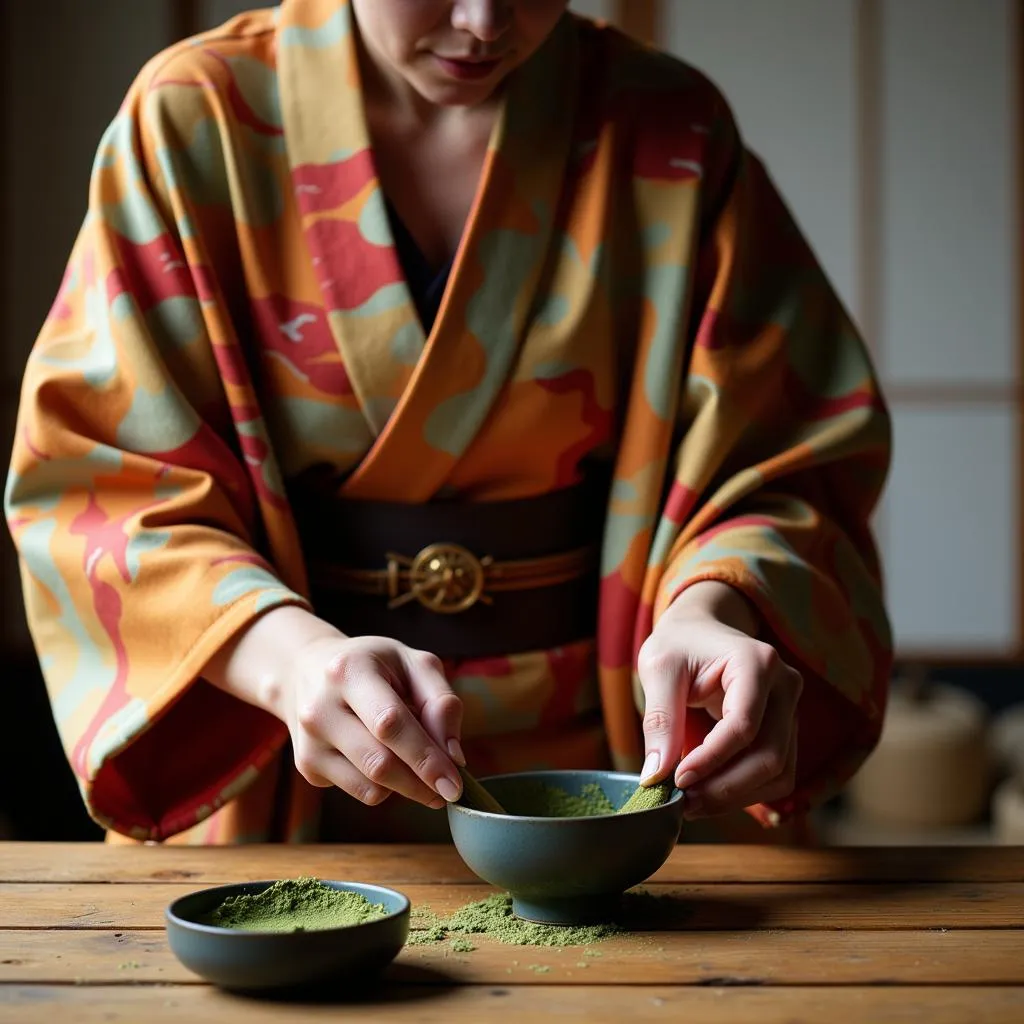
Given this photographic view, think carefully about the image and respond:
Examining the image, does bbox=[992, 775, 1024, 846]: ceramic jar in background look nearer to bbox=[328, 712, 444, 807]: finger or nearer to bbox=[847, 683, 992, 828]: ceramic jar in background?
bbox=[847, 683, 992, 828]: ceramic jar in background

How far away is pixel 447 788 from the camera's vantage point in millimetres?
949

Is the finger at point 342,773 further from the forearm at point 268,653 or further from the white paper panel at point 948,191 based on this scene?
the white paper panel at point 948,191

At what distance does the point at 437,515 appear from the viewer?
4.33 feet

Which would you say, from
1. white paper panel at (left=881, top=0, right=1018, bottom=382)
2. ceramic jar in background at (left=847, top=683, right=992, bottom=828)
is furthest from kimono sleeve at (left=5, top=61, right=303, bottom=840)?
white paper panel at (left=881, top=0, right=1018, bottom=382)

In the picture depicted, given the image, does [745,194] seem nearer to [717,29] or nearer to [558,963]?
[558,963]

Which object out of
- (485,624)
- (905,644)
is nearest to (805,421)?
(485,624)

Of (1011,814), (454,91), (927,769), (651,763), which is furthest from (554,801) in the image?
(927,769)

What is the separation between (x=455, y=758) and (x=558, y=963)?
0.50 feet

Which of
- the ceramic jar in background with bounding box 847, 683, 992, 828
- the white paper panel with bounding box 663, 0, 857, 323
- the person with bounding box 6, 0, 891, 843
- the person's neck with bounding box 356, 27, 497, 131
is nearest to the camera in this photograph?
the person with bounding box 6, 0, 891, 843

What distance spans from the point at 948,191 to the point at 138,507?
3.17 metres

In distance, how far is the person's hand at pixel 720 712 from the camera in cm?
100

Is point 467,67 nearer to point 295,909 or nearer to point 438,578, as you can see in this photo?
point 438,578

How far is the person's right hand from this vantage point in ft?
3.09

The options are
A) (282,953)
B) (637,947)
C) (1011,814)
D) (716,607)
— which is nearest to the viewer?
(282,953)
